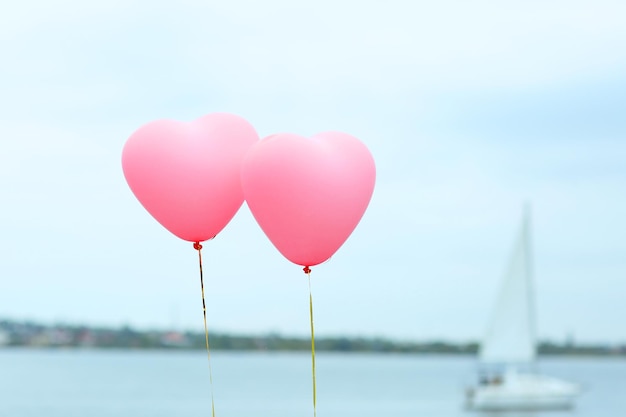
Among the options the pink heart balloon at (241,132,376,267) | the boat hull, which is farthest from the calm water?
the pink heart balloon at (241,132,376,267)

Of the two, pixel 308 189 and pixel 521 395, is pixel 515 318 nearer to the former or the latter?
pixel 521 395

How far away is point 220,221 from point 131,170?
466 mm

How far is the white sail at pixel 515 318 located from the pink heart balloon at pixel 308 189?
2311 cm

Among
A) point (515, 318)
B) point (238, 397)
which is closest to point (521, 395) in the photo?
point (515, 318)

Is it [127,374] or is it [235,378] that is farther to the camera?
[127,374]

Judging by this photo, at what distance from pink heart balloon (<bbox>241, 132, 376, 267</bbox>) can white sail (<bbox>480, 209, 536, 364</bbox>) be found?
2311 centimetres

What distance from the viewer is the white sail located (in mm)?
27938

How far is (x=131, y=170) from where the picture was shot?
5293 mm

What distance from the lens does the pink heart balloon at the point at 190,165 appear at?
5.25m

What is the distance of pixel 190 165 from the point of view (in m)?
5.25

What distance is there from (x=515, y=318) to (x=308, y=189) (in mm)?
23507

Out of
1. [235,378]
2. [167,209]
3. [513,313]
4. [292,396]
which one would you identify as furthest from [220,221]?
[235,378]

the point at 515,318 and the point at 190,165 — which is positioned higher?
the point at 190,165

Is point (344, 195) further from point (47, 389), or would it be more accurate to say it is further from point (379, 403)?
Result: point (47, 389)
